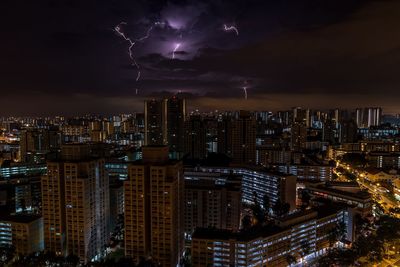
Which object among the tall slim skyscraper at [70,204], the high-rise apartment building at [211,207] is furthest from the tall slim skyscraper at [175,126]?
the tall slim skyscraper at [70,204]

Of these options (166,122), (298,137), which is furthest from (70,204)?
(298,137)

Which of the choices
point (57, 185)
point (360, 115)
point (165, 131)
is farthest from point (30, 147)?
point (360, 115)

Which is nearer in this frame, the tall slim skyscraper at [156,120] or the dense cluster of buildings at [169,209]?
the dense cluster of buildings at [169,209]

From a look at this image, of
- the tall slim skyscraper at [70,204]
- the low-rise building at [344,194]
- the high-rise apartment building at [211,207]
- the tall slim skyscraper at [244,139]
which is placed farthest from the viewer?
the tall slim skyscraper at [244,139]

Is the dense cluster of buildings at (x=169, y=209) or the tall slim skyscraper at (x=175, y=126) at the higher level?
the tall slim skyscraper at (x=175, y=126)

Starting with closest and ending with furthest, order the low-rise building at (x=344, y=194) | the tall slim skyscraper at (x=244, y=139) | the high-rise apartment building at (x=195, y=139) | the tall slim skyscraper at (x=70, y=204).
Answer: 1. the tall slim skyscraper at (x=70, y=204)
2. the low-rise building at (x=344, y=194)
3. the tall slim skyscraper at (x=244, y=139)
4. the high-rise apartment building at (x=195, y=139)

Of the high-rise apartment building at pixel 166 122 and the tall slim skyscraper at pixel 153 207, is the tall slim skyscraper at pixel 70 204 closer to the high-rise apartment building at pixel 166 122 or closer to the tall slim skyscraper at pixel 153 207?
the tall slim skyscraper at pixel 153 207
